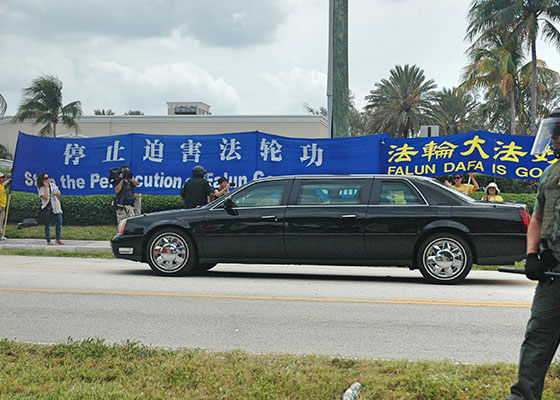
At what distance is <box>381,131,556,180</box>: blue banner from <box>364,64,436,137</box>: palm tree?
33676mm

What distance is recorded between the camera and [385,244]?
9.18 metres

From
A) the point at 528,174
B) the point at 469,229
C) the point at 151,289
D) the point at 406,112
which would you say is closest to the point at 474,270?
the point at 469,229

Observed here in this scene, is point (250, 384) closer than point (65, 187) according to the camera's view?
Yes

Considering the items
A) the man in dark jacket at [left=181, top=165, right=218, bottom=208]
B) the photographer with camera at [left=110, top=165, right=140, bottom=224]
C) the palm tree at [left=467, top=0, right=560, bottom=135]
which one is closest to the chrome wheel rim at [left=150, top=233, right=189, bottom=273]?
the man in dark jacket at [left=181, top=165, right=218, bottom=208]

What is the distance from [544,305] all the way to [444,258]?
5.59 m

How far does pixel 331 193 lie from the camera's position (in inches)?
376

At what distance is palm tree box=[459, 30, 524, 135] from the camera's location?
3556 centimetres

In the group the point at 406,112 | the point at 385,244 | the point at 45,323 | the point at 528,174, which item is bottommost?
the point at 45,323

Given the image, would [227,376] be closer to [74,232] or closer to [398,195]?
[398,195]

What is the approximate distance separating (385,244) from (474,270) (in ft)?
9.74

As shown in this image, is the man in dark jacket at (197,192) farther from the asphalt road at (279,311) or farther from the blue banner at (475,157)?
the blue banner at (475,157)

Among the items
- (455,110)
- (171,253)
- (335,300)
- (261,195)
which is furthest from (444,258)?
(455,110)

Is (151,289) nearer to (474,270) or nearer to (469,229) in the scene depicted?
(469,229)

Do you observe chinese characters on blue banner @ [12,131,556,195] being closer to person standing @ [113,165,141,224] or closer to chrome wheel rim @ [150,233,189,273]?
person standing @ [113,165,141,224]
